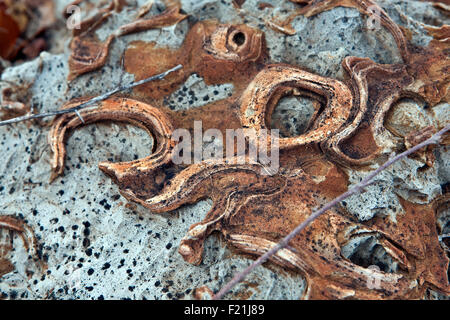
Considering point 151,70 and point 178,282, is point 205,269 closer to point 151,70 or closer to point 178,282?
point 178,282

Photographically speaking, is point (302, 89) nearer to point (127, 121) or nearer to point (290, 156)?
point (290, 156)

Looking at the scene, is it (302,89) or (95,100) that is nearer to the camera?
(302,89)


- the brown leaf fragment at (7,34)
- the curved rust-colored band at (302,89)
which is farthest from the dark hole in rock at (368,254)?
the brown leaf fragment at (7,34)

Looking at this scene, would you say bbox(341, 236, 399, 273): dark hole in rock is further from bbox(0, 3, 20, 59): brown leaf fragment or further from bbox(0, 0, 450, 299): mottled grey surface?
bbox(0, 3, 20, 59): brown leaf fragment

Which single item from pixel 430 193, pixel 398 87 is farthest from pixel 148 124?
pixel 430 193

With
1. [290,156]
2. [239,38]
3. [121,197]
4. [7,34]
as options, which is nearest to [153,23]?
[239,38]

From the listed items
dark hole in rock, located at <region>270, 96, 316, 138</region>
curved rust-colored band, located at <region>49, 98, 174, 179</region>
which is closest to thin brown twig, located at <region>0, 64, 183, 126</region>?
curved rust-colored band, located at <region>49, 98, 174, 179</region>
